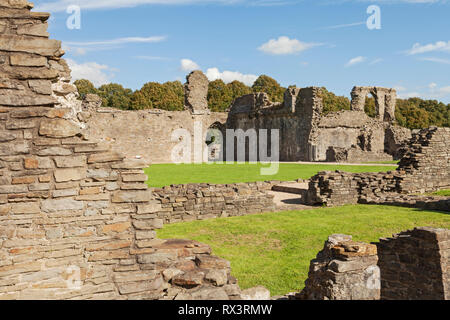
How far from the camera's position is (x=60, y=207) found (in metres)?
3.91

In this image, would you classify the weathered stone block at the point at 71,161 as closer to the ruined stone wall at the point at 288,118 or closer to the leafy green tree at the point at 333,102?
the ruined stone wall at the point at 288,118

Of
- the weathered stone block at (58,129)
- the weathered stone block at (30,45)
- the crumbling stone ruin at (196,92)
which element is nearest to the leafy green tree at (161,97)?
the crumbling stone ruin at (196,92)

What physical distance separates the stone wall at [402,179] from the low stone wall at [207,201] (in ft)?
6.53

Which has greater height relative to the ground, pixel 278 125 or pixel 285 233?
pixel 278 125

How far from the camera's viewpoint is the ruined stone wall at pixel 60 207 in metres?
3.79

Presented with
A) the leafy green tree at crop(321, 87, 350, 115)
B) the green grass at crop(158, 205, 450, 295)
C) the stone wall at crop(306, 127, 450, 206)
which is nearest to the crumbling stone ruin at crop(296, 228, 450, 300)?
the green grass at crop(158, 205, 450, 295)

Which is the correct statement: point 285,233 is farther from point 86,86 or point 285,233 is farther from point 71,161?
point 86,86

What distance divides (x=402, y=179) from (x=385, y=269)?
8.89 m

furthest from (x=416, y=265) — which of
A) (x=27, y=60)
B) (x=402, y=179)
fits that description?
(x=402, y=179)

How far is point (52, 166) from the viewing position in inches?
155

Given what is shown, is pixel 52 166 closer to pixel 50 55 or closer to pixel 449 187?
pixel 50 55

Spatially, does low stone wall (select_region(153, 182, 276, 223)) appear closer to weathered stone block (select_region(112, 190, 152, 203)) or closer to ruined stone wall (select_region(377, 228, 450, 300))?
weathered stone block (select_region(112, 190, 152, 203))

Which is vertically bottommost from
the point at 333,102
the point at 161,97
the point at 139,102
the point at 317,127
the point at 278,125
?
the point at 317,127

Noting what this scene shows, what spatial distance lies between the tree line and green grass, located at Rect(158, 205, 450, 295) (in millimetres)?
42329
